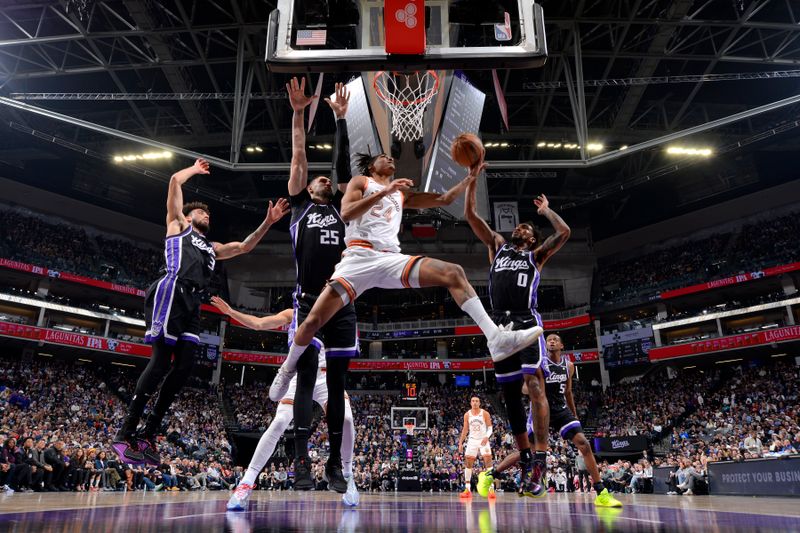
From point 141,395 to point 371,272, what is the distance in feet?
7.42

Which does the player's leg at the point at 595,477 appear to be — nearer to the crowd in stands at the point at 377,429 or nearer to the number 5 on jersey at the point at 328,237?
the number 5 on jersey at the point at 328,237

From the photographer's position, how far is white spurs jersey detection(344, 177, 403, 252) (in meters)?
3.93

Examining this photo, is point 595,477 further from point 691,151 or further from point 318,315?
point 691,151

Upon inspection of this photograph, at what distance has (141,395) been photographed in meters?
4.39

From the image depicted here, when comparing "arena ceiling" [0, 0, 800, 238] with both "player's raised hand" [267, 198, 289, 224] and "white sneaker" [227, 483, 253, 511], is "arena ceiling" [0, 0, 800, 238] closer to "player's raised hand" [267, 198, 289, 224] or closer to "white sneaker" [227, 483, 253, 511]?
"player's raised hand" [267, 198, 289, 224]

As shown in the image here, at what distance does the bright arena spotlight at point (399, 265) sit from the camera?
4438 millimetres

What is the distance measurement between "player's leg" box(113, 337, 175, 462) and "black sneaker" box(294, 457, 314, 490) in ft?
4.25

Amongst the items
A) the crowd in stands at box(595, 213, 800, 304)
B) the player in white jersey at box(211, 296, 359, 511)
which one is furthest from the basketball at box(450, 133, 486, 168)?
the crowd in stands at box(595, 213, 800, 304)

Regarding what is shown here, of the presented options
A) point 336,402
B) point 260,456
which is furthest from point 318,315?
point 260,456

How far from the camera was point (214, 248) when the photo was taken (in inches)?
211

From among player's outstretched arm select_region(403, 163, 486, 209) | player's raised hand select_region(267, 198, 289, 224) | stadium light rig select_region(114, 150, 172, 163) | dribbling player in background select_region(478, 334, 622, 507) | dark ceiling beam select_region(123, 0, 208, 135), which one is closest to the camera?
player's outstretched arm select_region(403, 163, 486, 209)

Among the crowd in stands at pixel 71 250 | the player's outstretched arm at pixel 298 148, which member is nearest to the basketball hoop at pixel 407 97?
the player's outstretched arm at pixel 298 148

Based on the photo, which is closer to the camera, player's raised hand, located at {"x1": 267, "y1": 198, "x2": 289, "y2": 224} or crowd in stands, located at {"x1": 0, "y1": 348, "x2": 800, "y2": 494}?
player's raised hand, located at {"x1": 267, "y1": 198, "x2": 289, "y2": 224}

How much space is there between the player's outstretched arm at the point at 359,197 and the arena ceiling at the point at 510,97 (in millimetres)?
8625
